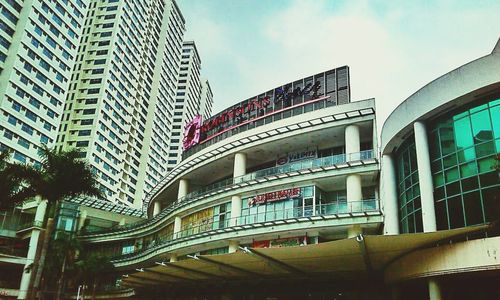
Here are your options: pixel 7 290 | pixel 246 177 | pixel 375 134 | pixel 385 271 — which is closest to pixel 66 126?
pixel 7 290

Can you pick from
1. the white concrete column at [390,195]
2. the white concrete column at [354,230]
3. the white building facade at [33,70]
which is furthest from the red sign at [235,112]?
the white building facade at [33,70]

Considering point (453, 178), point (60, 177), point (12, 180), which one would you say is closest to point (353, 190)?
point (453, 178)

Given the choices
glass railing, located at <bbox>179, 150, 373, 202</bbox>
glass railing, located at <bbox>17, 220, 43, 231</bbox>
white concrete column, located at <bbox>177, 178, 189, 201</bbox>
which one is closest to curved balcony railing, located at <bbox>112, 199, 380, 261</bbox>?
glass railing, located at <bbox>179, 150, 373, 202</bbox>

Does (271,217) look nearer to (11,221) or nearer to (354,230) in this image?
(354,230)

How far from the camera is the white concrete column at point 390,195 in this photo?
2603 cm

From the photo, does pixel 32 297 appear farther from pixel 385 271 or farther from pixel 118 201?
pixel 118 201

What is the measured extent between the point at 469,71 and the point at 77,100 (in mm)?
84058

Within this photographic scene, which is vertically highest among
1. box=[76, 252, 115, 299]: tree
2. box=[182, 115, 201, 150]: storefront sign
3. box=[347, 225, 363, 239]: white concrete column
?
box=[182, 115, 201, 150]: storefront sign

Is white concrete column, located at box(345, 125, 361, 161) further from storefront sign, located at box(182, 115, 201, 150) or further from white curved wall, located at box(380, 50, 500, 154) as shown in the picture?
storefront sign, located at box(182, 115, 201, 150)

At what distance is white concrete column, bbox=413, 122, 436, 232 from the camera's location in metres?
21.4

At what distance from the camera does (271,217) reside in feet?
117

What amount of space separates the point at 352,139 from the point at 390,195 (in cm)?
881

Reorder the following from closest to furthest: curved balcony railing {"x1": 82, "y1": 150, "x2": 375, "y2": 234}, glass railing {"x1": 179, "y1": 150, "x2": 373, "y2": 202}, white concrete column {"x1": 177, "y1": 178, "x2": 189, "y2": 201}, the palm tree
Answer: the palm tree
glass railing {"x1": 179, "y1": 150, "x2": 373, "y2": 202}
curved balcony railing {"x1": 82, "y1": 150, "x2": 375, "y2": 234}
white concrete column {"x1": 177, "y1": 178, "x2": 189, "y2": 201}

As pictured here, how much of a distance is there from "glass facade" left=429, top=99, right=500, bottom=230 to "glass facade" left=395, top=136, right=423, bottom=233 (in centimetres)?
156
